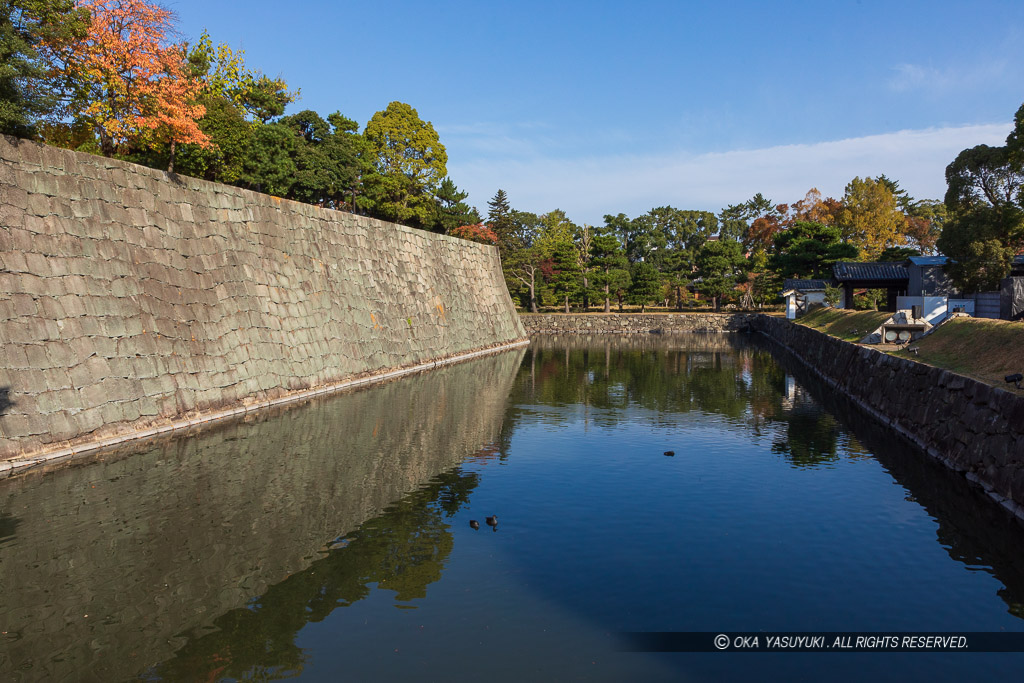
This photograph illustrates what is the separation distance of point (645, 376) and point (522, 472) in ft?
62.5

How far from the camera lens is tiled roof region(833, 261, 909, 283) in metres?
42.3

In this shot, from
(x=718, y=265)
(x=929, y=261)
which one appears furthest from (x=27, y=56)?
(x=718, y=265)

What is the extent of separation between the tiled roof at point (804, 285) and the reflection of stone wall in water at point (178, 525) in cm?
5147

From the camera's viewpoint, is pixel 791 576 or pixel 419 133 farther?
pixel 419 133

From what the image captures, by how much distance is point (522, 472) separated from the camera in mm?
14047

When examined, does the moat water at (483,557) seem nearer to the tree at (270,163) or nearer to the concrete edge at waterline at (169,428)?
the concrete edge at waterline at (169,428)

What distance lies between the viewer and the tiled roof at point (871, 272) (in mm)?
42312

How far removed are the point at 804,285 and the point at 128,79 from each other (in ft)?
185

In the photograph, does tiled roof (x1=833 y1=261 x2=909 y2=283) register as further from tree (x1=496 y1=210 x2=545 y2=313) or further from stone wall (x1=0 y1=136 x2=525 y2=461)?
tree (x1=496 y1=210 x2=545 y2=313)

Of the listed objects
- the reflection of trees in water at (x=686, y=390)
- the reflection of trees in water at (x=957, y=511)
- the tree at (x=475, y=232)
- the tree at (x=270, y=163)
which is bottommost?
the reflection of trees in water at (x=686, y=390)

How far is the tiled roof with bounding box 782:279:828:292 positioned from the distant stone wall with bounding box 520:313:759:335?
19.4 feet

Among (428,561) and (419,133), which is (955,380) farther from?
(419,133)

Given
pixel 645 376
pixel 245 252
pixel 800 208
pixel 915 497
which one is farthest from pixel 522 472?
pixel 800 208

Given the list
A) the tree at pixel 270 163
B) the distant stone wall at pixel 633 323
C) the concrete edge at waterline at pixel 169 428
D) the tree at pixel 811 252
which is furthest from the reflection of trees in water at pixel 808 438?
the tree at pixel 811 252
